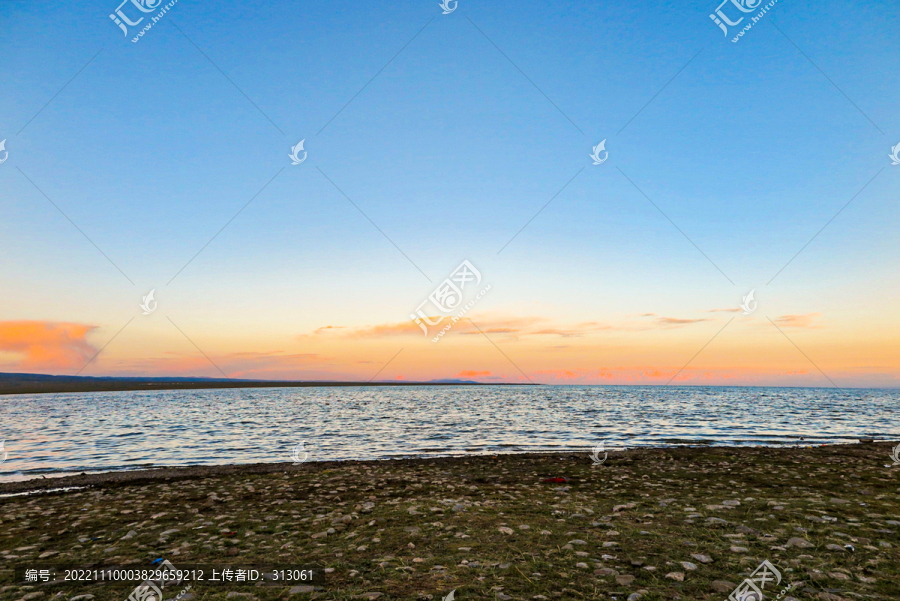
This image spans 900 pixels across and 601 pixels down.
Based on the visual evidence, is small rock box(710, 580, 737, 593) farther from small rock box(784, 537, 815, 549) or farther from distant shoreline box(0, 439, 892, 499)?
distant shoreline box(0, 439, 892, 499)

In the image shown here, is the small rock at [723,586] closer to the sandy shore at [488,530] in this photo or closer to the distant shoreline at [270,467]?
the sandy shore at [488,530]

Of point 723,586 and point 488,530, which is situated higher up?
point 723,586

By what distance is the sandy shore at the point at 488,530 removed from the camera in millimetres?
7113

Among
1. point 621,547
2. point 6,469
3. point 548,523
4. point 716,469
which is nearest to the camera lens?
point 621,547

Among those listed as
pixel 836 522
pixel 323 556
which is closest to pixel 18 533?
pixel 323 556

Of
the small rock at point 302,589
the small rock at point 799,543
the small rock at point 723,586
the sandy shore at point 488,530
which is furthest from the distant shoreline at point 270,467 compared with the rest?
the small rock at point 723,586

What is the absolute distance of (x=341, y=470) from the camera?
1902cm

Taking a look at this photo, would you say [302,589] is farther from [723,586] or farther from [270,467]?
[270,467]

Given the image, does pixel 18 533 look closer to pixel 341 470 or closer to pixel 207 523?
pixel 207 523

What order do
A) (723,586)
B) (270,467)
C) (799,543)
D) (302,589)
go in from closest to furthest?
(723,586)
(302,589)
(799,543)
(270,467)

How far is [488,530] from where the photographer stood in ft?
32.8

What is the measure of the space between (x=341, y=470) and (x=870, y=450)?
2587 centimetres

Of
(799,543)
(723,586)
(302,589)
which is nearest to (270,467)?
(302,589)

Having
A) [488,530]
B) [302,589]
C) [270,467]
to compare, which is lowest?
[270,467]
